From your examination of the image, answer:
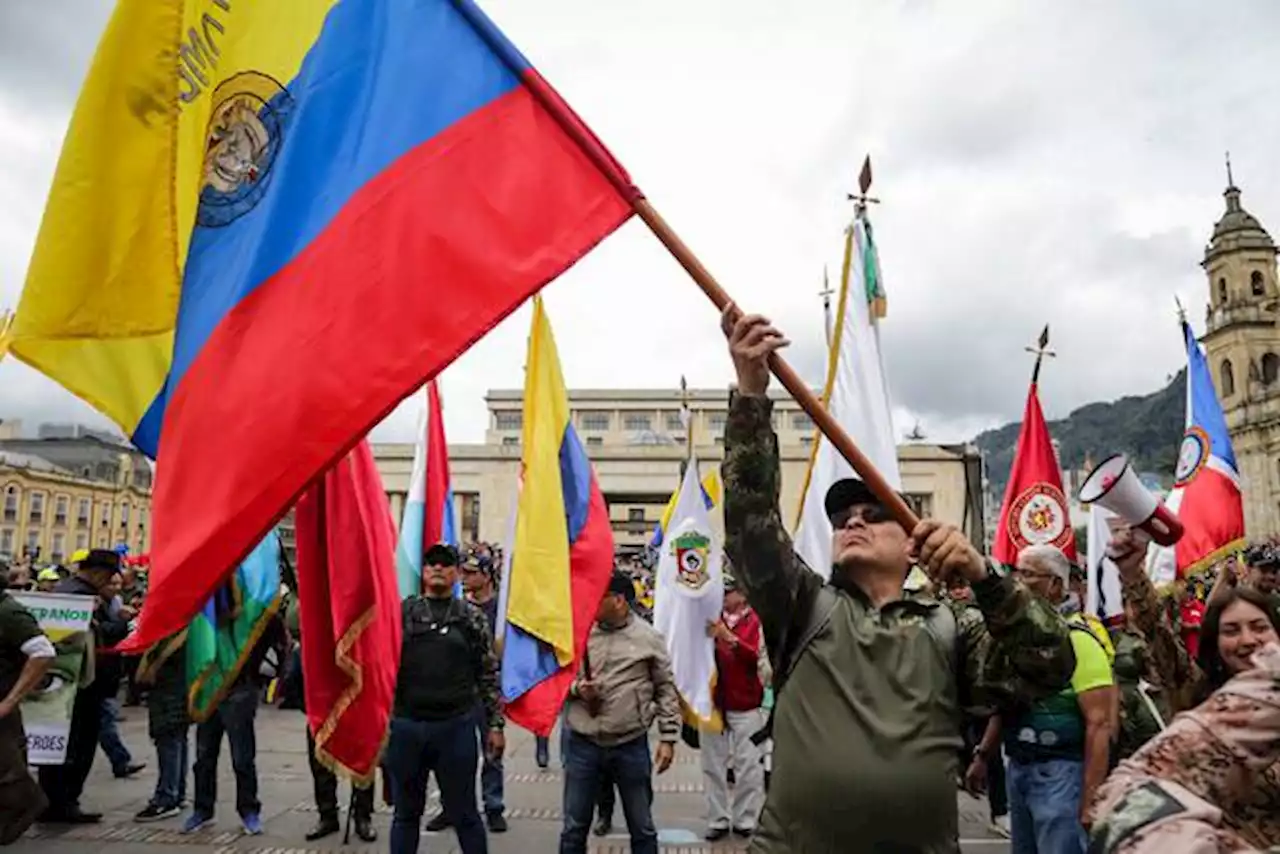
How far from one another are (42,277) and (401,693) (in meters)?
3.49

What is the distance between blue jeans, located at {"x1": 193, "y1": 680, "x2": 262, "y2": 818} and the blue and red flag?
7.77m

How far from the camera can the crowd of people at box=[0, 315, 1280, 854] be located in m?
1.54

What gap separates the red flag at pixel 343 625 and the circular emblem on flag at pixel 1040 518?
644 cm

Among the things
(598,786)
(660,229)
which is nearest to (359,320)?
(660,229)

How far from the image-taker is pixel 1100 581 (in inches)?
351

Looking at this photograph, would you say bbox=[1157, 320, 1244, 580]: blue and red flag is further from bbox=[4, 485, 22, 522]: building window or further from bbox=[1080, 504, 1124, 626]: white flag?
bbox=[4, 485, 22, 522]: building window

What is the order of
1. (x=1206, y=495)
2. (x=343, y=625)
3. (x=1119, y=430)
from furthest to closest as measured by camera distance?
(x=1119, y=430) < (x=1206, y=495) < (x=343, y=625)

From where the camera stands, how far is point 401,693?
6016 mm

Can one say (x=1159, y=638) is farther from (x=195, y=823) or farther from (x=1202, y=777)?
(x=195, y=823)

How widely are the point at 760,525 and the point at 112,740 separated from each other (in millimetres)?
9265

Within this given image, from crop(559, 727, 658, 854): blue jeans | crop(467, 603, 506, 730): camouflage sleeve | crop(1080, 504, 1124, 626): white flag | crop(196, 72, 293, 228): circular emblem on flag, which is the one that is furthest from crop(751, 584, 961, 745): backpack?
crop(1080, 504, 1124, 626): white flag

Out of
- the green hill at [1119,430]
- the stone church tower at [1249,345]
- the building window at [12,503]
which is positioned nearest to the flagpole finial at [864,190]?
the stone church tower at [1249,345]

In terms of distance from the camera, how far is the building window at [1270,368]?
70.1m

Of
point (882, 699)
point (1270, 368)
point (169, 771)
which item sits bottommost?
point (169, 771)
